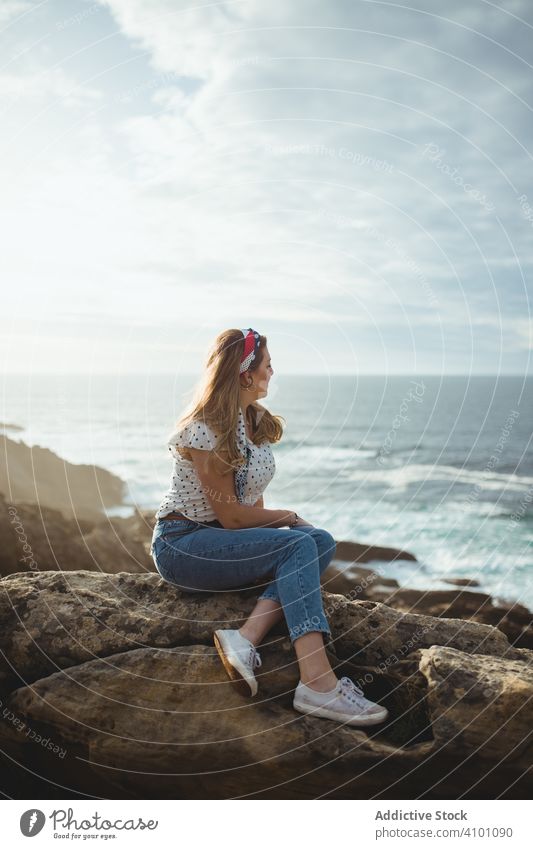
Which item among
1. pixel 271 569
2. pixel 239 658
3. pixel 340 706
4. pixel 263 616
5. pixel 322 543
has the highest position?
pixel 322 543

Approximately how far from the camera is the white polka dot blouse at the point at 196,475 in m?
4.62

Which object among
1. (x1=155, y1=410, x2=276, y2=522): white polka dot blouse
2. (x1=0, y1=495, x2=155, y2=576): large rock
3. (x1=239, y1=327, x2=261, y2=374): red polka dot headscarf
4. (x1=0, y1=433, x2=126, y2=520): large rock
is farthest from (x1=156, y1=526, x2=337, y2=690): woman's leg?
(x1=0, y1=433, x2=126, y2=520): large rock

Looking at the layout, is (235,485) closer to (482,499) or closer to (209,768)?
(209,768)

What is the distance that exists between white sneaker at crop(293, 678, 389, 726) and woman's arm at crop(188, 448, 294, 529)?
111 cm

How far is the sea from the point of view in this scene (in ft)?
73.4

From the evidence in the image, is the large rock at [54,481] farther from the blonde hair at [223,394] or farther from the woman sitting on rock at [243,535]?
the blonde hair at [223,394]

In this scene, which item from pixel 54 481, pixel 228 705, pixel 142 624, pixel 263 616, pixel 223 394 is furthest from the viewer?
pixel 54 481

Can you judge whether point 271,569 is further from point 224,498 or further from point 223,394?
point 223,394

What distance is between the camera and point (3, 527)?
12148 mm

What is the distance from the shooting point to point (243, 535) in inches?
184

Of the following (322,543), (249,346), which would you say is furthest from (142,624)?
(249,346)

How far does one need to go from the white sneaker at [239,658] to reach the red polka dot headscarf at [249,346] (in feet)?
5.91

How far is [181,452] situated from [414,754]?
2.40 m

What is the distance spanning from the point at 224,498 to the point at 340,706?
151 centimetres
